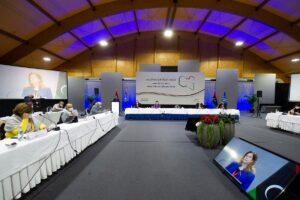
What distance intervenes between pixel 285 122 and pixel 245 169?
16.0 ft

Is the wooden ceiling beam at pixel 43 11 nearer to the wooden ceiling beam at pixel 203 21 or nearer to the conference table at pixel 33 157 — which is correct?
the conference table at pixel 33 157

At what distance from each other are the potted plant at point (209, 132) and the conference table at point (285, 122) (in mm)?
3358

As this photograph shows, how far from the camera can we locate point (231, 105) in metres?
10.1

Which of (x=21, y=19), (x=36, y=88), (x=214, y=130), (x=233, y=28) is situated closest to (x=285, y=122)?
(x=214, y=130)

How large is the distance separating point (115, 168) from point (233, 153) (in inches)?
78.8

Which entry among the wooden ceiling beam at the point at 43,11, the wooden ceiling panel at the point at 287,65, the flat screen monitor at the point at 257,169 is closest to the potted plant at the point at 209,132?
the flat screen monitor at the point at 257,169

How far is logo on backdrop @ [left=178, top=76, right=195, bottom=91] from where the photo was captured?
30.2ft

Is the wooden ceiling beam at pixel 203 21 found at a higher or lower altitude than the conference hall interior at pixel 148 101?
higher

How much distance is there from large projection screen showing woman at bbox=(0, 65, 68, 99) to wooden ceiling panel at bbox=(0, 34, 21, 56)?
95 cm

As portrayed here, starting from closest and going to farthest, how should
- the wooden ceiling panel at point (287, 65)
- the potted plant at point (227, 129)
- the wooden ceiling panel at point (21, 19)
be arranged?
1. the potted plant at point (227, 129)
2. the wooden ceiling panel at point (21, 19)
3. the wooden ceiling panel at point (287, 65)

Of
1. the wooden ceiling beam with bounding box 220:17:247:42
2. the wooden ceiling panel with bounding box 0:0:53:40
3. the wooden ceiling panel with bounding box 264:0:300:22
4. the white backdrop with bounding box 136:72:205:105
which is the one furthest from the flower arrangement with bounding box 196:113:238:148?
the wooden ceiling beam with bounding box 220:17:247:42

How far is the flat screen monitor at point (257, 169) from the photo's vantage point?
5.29ft

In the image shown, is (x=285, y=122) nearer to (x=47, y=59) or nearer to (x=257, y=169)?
(x=257, y=169)

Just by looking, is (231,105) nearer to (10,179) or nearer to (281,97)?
(281,97)
